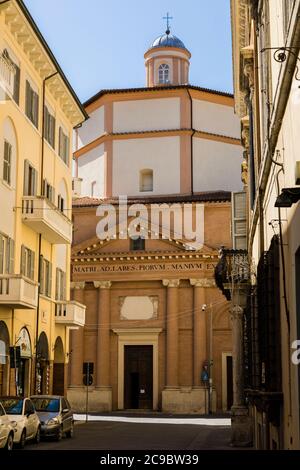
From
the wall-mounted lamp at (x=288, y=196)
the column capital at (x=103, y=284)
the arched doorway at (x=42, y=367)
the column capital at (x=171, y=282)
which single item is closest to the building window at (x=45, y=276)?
the arched doorway at (x=42, y=367)

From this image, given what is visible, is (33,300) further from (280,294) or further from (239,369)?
(280,294)

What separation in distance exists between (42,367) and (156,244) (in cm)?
1900

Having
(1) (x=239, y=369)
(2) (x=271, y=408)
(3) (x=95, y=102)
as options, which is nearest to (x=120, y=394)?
(3) (x=95, y=102)

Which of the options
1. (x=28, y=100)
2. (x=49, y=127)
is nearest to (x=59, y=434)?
(x=28, y=100)

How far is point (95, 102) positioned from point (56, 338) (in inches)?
982

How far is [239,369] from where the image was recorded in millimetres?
22578

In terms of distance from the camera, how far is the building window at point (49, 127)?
108 ft

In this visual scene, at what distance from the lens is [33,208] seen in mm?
29203

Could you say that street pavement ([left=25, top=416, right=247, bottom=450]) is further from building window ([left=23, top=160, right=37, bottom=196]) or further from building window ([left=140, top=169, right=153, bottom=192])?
building window ([left=140, top=169, right=153, bottom=192])

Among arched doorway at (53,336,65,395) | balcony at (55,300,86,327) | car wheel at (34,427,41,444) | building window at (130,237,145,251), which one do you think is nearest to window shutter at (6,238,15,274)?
car wheel at (34,427,41,444)

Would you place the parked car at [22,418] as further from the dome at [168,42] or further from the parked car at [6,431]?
the dome at [168,42]

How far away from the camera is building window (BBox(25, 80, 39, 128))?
30.3 m

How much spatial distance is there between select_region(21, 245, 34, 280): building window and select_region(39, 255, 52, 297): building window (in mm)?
1371

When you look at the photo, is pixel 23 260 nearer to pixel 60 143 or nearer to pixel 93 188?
pixel 60 143
